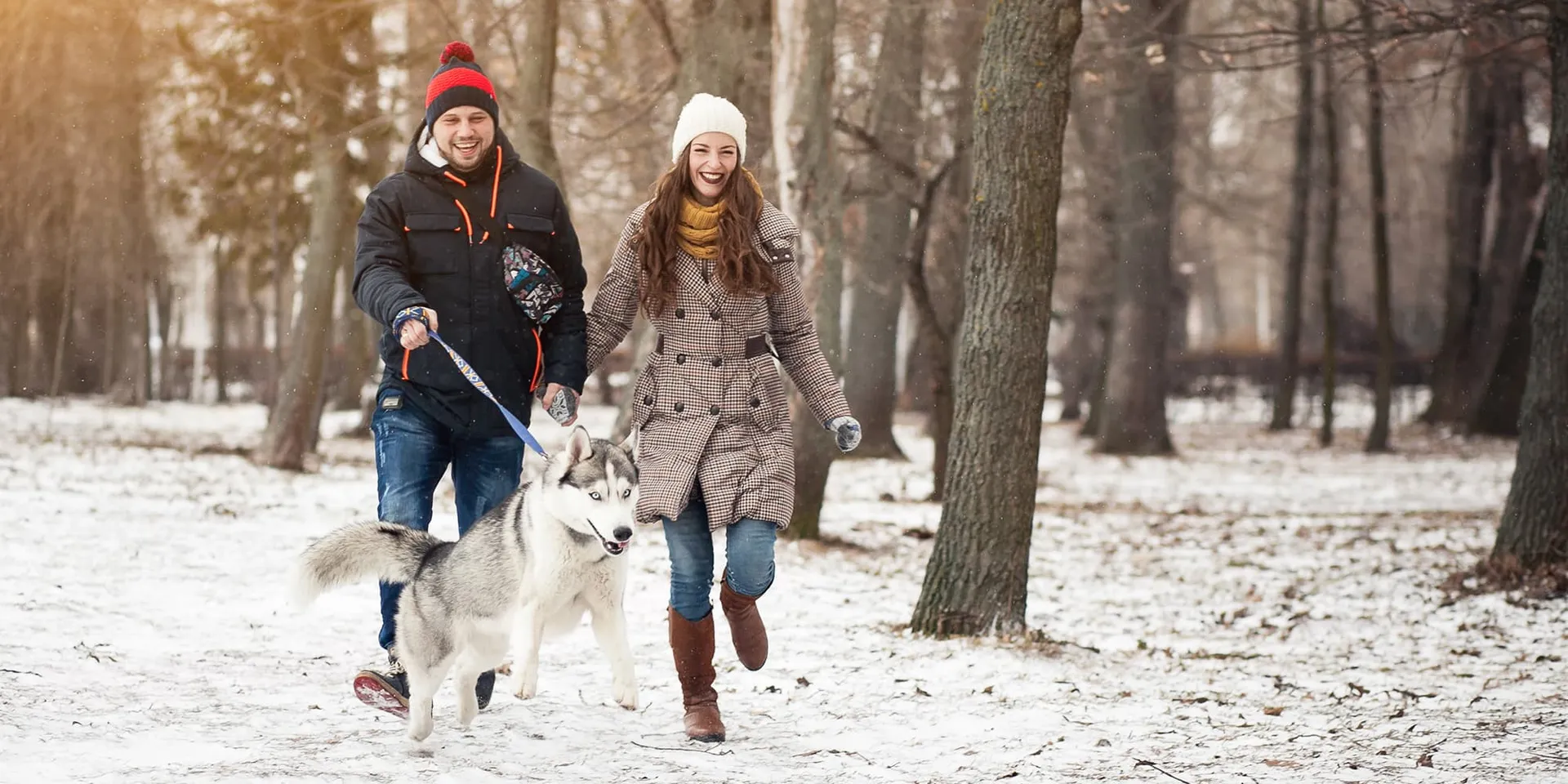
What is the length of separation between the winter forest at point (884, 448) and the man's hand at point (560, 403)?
10.2 inches

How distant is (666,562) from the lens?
9594 mm

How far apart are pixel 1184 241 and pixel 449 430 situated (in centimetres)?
3387

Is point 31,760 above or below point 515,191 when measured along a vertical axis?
below

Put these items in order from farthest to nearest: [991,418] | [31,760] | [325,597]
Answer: [325,597] → [991,418] → [31,760]

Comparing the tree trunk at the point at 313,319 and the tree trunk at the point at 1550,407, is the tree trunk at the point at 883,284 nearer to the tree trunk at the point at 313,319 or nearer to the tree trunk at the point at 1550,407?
the tree trunk at the point at 313,319

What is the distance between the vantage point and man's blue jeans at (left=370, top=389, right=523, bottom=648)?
4.97 m

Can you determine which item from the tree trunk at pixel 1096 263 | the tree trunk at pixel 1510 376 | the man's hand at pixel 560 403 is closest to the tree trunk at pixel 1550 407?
the man's hand at pixel 560 403

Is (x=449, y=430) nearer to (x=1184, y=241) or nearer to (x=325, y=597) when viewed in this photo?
(x=325, y=597)

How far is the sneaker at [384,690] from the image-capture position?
5.03 meters

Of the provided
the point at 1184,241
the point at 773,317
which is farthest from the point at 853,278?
the point at 1184,241

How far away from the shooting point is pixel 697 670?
5.18 meters

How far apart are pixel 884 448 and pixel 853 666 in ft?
40.8

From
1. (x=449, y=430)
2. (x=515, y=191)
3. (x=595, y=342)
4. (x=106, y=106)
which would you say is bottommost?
(x=449, y=430)

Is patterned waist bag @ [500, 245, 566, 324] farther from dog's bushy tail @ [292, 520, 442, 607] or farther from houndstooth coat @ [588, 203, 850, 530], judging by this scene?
dog's bushy tail @ [292, 520, 442, 607]
